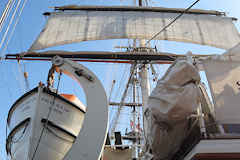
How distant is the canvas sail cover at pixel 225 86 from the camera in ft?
10.8

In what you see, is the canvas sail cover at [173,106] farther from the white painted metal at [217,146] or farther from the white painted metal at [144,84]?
the white painted metal at [144,84]

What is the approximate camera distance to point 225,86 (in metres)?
3.55

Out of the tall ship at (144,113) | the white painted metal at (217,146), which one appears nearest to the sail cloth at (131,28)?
the tall ship at (144,113)

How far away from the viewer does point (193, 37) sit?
14562mm

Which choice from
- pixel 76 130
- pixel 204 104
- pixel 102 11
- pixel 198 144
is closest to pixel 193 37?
pixel 102 11

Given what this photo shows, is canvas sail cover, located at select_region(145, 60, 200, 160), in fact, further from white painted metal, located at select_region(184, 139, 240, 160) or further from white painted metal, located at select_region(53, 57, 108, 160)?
white painted metal, located at select_region(53, 57, 108, 160)

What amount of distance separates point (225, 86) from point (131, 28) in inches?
438

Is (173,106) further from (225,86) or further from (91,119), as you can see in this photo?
(91,119)

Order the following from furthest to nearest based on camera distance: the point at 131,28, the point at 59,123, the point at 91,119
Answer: the point at 131,28, the point at 59,123, the point at 91,119

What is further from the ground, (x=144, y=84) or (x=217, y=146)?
(x=144, y=84)

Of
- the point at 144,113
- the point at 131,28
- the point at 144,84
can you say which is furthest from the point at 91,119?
the point at 131,28

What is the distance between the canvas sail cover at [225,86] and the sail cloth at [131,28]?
1025 cm

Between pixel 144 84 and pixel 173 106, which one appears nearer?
pixel 173 106

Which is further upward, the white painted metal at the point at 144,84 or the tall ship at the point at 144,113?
the white painted metal at the point at 144,84
